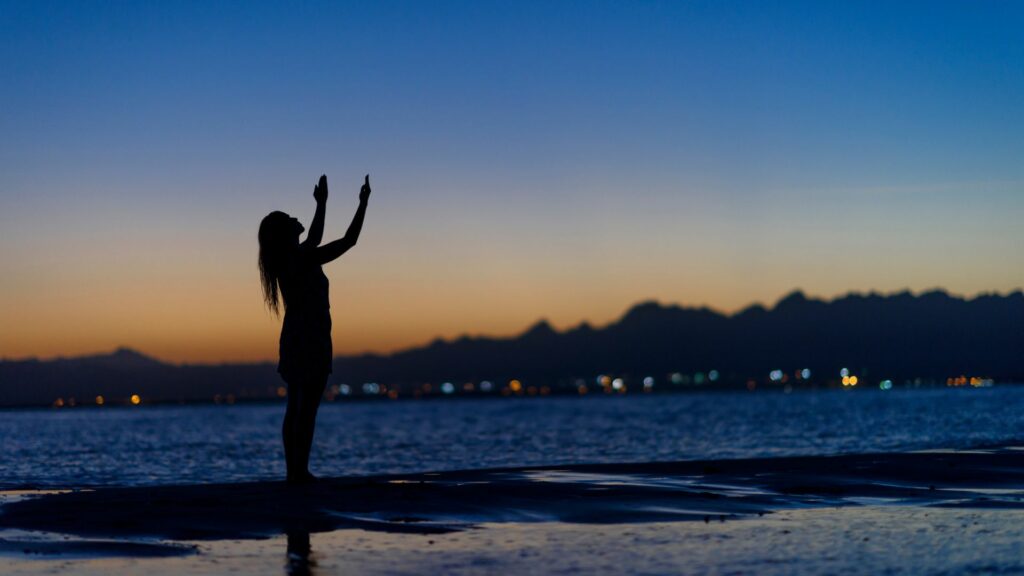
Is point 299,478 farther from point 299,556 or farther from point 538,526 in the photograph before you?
point 299,556

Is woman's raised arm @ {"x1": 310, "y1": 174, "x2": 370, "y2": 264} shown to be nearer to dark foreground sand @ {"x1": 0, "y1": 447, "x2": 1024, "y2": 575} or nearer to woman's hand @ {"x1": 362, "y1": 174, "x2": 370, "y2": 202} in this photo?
woman's hand @ {"x1": 362, "y1": 174, "x2": 370, "y2": 202}

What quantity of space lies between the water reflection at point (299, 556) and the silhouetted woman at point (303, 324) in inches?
116

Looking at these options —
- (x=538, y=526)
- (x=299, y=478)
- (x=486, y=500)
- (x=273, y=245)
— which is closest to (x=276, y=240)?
(x=273, y=245)

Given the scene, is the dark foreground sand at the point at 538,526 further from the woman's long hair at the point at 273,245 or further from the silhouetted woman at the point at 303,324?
the woman's long hair at the point at 273,245

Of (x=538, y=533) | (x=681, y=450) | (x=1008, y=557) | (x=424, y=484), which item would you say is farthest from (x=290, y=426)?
(x=681, y=450)

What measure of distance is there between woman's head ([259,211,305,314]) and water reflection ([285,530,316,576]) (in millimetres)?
3737

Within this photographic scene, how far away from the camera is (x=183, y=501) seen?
9.14m

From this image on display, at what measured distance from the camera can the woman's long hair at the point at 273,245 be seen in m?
10.8

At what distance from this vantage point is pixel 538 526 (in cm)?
805

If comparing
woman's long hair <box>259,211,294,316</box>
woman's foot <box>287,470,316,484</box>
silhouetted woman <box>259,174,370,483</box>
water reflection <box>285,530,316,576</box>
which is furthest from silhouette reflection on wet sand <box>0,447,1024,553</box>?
woman's long hair <box>259,211,294,316</box>

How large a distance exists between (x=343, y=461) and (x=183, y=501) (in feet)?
61.5

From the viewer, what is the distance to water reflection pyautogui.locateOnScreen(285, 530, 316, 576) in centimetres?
615

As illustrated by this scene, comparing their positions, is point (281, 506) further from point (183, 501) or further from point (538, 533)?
point (538, 533)

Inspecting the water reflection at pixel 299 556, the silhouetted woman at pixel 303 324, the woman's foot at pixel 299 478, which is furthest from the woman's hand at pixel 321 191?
the water reflection at pixel 299 556
